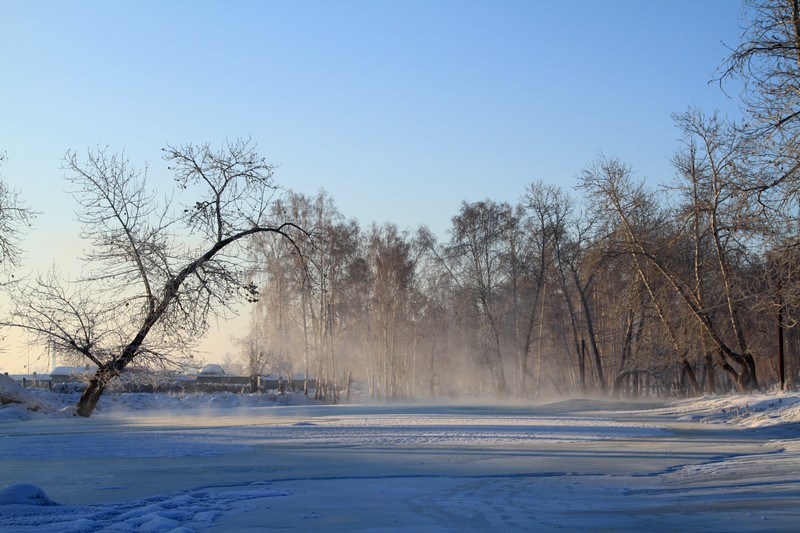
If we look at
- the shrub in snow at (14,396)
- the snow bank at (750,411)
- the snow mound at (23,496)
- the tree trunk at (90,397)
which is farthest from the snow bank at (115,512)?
the shrub in snow at (14,396)

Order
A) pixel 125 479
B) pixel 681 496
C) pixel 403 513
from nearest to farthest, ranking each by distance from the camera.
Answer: pixel 403 513, pixel 681 496, pixel 125 479

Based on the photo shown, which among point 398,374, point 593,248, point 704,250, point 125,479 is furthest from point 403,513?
point 398,374

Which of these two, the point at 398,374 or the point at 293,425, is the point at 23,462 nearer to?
the point at 293,425

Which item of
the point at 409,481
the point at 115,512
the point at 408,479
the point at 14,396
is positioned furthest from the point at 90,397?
the point at 115,512

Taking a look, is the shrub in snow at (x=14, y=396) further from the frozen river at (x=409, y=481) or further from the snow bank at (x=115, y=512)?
the snow bank at (x=115, y=512)

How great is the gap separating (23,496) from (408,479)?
471cm

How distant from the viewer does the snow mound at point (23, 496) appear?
7855 millimetres

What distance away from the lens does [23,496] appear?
26.0 ft

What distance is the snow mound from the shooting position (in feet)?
25.8

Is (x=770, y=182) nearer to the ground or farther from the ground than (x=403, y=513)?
farther from the ground

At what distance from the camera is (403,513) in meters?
7.66

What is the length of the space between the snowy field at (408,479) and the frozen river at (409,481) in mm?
28

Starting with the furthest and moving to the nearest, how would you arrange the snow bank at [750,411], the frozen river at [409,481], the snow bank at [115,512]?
the snow bank at [750,411] < the frozen river at [409,481] < the snow bank at [115,512]

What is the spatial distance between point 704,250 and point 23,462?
31618 mm
